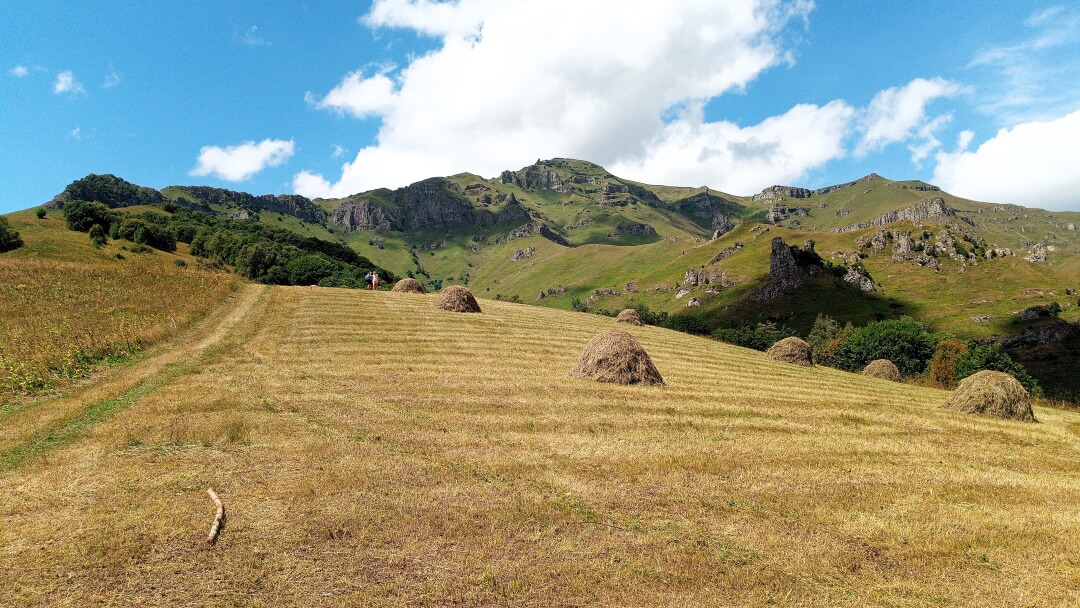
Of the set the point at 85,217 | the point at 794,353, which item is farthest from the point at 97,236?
the point at 794,353

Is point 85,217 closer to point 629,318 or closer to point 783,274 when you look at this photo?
point 629,318

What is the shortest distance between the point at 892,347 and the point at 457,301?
276 feet

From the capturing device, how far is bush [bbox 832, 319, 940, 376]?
84000 mm

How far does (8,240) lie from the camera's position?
246 ft

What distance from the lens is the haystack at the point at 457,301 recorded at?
41531mm

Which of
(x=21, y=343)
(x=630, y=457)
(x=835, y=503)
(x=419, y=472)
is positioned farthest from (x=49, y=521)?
(x=21, y=343)

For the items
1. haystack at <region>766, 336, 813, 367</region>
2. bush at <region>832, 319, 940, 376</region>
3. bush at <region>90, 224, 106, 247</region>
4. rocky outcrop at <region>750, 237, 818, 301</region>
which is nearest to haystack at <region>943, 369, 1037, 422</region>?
haystack at <region>766, 336, 813, 367</region>

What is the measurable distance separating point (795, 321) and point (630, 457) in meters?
170

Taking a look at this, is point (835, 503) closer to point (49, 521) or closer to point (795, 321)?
point (49, 521)

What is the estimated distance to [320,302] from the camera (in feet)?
129

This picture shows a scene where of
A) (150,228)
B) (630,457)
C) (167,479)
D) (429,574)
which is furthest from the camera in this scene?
(150,228)

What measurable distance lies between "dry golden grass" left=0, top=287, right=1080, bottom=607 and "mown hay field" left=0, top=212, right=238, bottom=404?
4.00 m

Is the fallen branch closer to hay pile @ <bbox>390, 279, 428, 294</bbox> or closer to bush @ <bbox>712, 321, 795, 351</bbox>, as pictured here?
hay pile @ <bbox>390, 279, 428, 294</bbox>

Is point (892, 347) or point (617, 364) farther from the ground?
point (617, 364)
